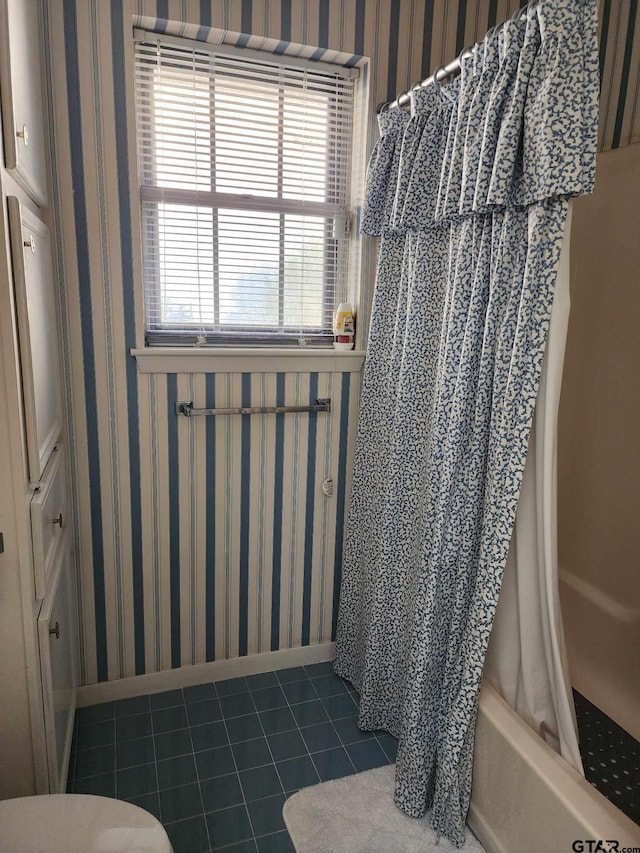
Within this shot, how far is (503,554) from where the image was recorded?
153 centimetres

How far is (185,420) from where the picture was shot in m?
2.10

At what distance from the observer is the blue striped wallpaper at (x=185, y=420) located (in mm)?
1839

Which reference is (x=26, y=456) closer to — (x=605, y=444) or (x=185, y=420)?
(x=185, y=420)

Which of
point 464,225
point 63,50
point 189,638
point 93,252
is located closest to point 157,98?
point 63,50

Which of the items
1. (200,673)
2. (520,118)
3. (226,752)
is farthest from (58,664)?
(520,118)

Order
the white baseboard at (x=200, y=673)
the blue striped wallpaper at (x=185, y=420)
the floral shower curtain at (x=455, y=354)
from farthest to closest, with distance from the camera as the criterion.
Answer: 1. the white baseboard at (x=200, y=673)
2. the blue striped wallpaper at (x=185, y=420)
3. the floral shower curtain at (x=455, y=354)

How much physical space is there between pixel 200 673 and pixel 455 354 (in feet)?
5.07

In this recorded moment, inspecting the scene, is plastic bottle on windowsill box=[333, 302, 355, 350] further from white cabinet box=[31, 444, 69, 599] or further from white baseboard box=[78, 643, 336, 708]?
white baseboard box=[78, 643, 336, 708]

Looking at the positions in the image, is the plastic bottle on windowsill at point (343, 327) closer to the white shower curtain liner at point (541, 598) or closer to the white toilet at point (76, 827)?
the white shower curtain liner at point (541, 598)

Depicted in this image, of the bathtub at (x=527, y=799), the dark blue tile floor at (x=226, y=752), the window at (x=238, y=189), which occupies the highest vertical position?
the window at (x=238, y=189)

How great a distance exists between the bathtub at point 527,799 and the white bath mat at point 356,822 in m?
0.13

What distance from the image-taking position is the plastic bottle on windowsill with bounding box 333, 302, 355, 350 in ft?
7.33

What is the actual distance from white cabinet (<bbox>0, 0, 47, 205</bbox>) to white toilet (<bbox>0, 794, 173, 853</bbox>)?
4.17ft

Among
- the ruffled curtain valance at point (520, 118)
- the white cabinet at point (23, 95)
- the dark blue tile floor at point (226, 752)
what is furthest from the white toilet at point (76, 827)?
the ruffled curtain valance at point (520, 118)
